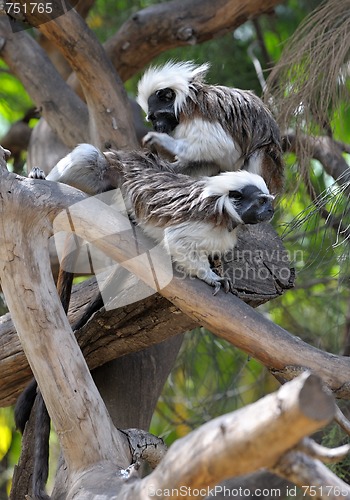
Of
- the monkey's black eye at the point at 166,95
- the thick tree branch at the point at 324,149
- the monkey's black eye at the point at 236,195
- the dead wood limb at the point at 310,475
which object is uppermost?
the monkey's black eye at the point at 166,95

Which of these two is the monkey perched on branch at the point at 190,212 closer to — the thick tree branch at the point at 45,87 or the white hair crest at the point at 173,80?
the white hair crest at the point at 173,80

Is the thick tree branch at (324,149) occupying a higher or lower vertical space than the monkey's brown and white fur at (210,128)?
lower

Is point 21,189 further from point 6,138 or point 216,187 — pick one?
point 6,138

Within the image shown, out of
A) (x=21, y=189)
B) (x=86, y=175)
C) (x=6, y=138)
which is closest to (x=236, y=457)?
(x=21, y=189)

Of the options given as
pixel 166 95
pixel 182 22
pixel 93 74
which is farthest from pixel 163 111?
pixel 182 22

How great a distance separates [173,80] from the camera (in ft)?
12.7

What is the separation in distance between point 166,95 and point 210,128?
1.33 feet

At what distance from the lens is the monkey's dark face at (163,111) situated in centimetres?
390

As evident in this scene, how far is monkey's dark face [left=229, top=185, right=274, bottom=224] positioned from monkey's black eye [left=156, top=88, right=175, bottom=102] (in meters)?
0.93

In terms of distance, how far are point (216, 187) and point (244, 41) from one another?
14.5 feet

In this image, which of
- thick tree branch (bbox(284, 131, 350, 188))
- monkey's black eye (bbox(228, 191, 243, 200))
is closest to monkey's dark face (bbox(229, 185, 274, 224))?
monkey's black eye (bbox(228, 191, 243, 200))

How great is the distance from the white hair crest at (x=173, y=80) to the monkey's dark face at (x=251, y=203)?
2.63 ft

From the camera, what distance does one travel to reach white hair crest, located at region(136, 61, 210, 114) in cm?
383

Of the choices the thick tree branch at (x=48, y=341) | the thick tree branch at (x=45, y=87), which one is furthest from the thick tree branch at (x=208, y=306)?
the thick tree branch at (x=45, y=87)
